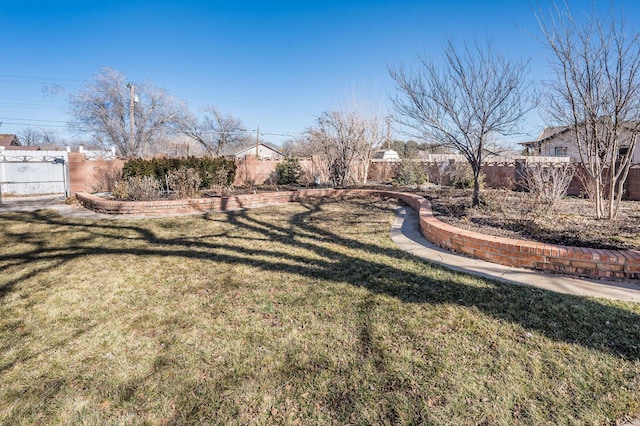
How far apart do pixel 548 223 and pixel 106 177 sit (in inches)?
530

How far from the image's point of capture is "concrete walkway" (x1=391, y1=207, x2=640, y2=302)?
2.94 m

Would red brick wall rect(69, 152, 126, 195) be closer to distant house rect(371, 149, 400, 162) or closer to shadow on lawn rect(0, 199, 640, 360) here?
shadow on lawn rect(0, 199, 640, 360)

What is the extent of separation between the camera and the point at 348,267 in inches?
147

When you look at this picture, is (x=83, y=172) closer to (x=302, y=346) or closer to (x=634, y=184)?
(x=302, y=346)

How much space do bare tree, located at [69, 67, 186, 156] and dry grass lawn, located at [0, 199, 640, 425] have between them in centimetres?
2353

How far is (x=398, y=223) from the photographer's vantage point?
20.8 feet

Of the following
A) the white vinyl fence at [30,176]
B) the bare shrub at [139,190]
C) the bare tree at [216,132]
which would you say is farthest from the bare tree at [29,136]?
the bare shrub at [139,190]

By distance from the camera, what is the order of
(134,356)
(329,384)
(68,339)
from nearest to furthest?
1. (329,384)
2. (134,356)
3. (68,339)

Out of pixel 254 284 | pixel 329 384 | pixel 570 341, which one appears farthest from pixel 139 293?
pixel 570 341

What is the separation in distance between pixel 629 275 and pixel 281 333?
3.40 m

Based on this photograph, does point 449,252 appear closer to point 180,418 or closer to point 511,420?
point 511,420

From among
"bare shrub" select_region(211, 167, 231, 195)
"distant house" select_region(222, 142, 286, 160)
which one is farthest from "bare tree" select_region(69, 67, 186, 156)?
"distant house" select_region(222, 142, 286, 160)

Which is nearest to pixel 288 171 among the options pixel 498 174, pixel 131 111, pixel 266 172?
pixel 266 172

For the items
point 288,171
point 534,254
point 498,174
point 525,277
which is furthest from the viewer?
point 288,171
